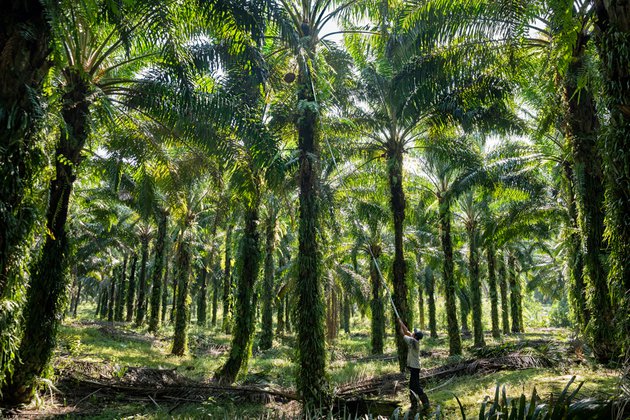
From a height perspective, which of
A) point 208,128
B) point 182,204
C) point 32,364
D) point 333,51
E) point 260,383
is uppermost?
point 333,51

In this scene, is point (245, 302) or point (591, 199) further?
point (245, 302)

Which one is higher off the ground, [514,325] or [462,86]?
[462,86]

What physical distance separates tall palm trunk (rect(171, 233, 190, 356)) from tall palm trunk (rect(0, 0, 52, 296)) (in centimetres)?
1257

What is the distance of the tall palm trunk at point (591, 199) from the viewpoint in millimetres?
9781

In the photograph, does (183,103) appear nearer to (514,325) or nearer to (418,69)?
(418,69)

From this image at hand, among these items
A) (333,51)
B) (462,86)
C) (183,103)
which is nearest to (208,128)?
(183,103)

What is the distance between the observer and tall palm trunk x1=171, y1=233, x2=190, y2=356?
18047mm

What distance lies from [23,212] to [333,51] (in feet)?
30.2

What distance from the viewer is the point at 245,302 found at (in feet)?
42.7

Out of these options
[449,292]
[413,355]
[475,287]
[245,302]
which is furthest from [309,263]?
[475,287]

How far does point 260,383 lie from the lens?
12.9 m

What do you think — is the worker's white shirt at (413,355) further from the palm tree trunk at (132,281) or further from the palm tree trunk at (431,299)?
the palm tree trunk at (132,281)

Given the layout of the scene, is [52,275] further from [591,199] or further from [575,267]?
[575,267]

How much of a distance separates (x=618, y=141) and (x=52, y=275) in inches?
381
